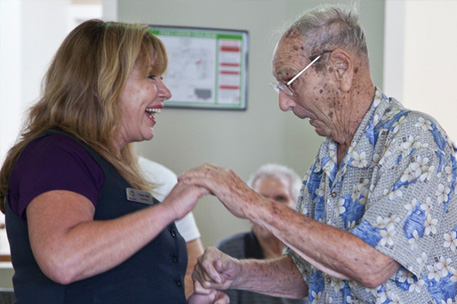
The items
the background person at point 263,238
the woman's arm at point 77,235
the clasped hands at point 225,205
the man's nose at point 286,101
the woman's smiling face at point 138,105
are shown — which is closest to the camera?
the woman's arm at point 77,235

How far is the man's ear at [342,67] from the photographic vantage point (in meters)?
1.70

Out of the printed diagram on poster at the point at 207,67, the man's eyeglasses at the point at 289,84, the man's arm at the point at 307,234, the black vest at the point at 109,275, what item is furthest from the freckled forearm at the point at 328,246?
the printed diagram on poster at the point at 207,67

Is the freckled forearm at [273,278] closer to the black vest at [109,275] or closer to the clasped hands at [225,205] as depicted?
the clasped hands at [225,205]

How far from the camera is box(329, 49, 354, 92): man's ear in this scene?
170cm

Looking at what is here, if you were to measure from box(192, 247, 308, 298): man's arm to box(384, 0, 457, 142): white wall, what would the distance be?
1.55 metres

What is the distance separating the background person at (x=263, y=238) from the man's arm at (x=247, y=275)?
27.2 inches

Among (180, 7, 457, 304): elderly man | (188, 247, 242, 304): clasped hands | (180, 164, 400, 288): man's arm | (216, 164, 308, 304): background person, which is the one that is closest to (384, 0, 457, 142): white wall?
(216, 164, 308, 304): background person

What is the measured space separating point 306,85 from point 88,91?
23.6 inches

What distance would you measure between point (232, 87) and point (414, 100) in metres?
0.95

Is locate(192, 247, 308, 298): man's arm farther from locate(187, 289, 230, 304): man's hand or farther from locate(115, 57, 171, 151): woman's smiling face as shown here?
locate(115, 57, 171, 151): woman's smiling face

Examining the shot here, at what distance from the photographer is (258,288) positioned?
6.43 ft

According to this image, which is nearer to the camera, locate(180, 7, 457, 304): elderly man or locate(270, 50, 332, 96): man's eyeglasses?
locate(180, 7, 457, 304): elderly man

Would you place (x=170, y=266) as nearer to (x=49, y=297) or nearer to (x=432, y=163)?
(x=49, y=297)

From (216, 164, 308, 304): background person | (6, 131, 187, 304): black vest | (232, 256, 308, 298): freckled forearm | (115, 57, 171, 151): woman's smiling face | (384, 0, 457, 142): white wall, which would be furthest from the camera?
(384, 0, 457, 142): white wall
